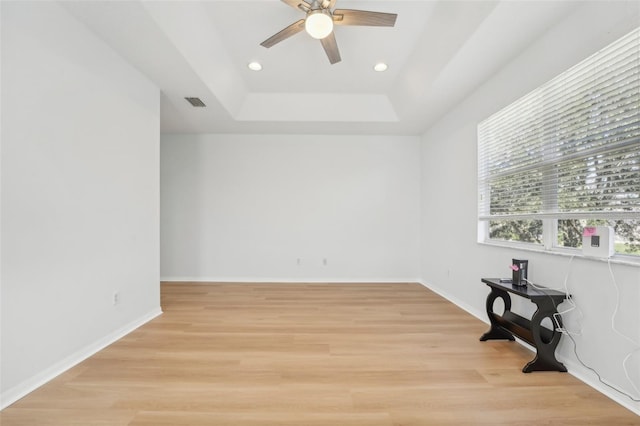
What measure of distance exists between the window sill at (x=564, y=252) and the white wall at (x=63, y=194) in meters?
3.73

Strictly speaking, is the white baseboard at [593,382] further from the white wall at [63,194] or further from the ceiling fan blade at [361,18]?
the white wall at [63,194]

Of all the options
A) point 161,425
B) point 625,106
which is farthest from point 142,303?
point 625,106

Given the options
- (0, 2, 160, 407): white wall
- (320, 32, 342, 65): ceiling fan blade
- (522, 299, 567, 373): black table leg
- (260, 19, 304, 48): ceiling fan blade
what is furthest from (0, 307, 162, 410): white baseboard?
(522, 299, 567, 373): black table leg

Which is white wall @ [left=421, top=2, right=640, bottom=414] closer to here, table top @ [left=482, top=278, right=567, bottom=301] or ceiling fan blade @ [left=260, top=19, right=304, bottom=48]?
table top @ [left=482, top=278, right=567, bottom=301]

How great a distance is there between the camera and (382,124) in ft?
13.8

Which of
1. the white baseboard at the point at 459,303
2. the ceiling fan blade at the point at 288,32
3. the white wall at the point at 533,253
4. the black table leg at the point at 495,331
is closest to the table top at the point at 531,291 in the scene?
the white wall at the point at 533,253

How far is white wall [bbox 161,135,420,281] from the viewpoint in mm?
4785

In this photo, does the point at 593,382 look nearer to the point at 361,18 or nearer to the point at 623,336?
the point at 623,336

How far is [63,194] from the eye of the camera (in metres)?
1.96

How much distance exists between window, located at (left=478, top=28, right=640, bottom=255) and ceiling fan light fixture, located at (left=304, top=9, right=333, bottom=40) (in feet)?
6.04

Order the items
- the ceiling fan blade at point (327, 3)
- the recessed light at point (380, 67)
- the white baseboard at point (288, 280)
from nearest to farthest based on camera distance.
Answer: the ceiling fan blade at point (327, 3), the recessed light at point (380, 67), the white baseboard at point (288, 280)

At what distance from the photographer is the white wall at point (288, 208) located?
4.79m

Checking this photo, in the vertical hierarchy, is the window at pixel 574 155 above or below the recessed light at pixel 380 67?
below

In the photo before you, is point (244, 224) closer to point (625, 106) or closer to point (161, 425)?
point (161, 425)
